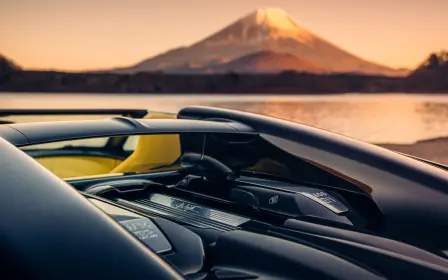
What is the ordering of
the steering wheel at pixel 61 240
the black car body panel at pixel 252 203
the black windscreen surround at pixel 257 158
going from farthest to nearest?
the black windscreen surround at pixel 257 158 → the black car body panel at pixel 252 203 → the steering wheel at pixel 61 240

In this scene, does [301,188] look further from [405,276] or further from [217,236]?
[405,276]

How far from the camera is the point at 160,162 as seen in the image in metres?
3.71

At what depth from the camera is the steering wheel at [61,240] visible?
121cm

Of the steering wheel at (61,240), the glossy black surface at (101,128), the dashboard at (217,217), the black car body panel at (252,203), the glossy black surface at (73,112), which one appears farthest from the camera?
the glossy black surface at (73,112)

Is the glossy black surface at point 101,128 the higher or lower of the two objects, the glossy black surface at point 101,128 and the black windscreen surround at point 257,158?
the higher

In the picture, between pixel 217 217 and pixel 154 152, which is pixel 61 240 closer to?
pixel 217 217

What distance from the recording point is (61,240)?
1288 mm

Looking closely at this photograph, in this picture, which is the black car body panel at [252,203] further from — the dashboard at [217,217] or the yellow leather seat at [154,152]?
Answer: the yellow leather seat at [154,152]

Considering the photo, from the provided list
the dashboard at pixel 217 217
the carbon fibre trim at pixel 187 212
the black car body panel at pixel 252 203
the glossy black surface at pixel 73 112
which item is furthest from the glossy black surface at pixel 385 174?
the glossy black surface at pixel 73 112

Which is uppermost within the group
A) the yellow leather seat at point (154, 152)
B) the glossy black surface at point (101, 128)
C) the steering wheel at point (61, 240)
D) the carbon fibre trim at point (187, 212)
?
the glossy black surface at point (101, 128)

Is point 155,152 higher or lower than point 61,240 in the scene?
lower

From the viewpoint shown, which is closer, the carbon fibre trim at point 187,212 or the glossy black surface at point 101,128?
the glossy black surface at point 101,128

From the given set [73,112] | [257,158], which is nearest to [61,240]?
[257,158]

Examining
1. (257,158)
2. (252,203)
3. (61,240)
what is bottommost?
(252,203)
